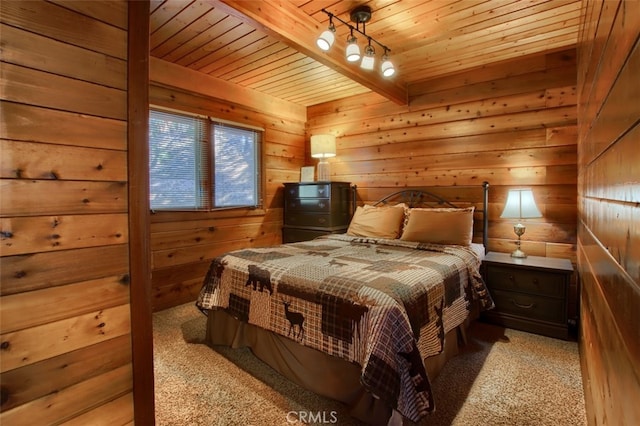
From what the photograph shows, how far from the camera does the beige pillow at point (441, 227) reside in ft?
9.38

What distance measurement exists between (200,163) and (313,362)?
2503mm

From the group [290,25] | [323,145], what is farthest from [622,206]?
[323,145]

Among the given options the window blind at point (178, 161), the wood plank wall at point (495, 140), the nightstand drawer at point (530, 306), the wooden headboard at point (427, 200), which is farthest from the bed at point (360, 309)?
the window blind at point (178, 161)

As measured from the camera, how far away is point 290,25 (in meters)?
2.16

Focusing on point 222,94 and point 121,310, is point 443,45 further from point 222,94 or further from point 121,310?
point 121,310

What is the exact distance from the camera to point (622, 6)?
65 centimetres

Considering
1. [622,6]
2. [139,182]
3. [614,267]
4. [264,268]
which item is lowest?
[264,268]

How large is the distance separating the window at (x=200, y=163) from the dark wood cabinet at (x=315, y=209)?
0.45 metres

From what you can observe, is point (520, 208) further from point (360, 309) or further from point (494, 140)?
point (360, 309)

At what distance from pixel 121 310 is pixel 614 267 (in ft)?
4.52

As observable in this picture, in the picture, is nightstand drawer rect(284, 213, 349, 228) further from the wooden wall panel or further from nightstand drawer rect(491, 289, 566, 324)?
nightstand drawer rect(491, 289, 566, 324)

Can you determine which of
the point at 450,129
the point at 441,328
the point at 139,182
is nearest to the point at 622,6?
the point at 139,182

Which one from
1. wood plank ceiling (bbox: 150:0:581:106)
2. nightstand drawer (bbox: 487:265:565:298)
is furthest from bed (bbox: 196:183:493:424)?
wood plank ceiling (bbox: 150:0:581:106)

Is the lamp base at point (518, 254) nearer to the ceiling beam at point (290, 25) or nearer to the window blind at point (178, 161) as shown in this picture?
the ceiling beam at point (290, 25)
